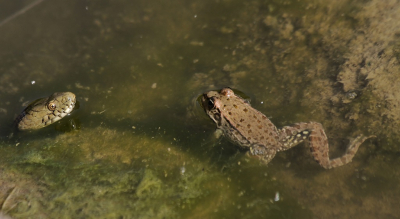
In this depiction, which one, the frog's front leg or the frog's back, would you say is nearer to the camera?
the frog's front leg

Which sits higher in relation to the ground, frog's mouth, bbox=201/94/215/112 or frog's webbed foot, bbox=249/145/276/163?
frog's mouth, bbox=201/94/215/112

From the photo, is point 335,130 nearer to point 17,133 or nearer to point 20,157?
point 20,157

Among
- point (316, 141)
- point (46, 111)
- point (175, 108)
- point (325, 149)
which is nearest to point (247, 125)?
point (316, 141)

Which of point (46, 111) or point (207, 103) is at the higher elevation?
point (207, 103)

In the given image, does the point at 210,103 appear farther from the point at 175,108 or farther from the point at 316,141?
the point at 316,141

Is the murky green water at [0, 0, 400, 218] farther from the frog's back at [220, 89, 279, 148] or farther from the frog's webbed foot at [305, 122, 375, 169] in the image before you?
the frog's back at [220, 89, 279, 148]

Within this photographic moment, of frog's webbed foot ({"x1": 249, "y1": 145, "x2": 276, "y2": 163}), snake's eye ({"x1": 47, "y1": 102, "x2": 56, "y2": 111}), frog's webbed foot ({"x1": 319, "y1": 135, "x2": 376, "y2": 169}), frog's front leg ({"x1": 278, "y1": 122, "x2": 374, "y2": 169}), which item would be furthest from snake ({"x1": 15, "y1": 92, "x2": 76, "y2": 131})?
frog's webbed foot ({"x1": 319, "y1": 135, "x2": 376, "y2": 169})

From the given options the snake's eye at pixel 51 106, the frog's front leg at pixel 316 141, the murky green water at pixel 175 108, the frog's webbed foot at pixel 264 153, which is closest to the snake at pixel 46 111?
the snake's eye at pixel 51 106
